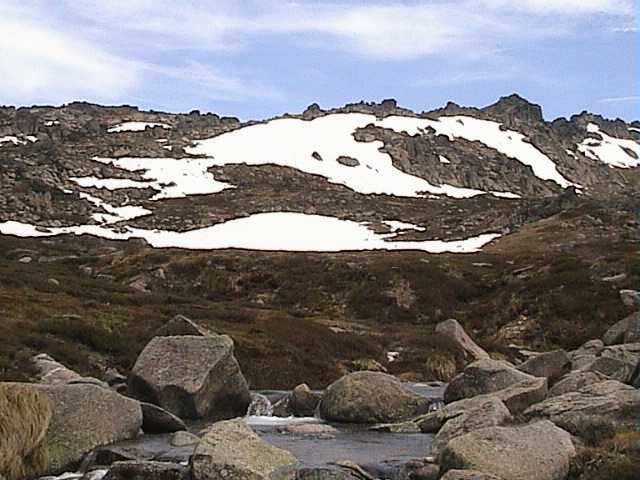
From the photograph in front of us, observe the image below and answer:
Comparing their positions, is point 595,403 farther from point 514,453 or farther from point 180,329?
point 180,329

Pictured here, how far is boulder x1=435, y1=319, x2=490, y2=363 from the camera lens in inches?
1599

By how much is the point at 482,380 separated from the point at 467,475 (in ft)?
34.6

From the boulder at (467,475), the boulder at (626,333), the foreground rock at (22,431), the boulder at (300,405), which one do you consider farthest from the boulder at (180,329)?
the boulder at (626,333)

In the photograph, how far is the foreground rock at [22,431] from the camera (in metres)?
15.5

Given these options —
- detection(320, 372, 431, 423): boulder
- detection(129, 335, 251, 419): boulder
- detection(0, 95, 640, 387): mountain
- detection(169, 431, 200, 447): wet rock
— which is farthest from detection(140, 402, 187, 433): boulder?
detection(0, 95, 640, 387): mountain

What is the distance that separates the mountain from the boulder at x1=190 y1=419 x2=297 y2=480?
35.4ft

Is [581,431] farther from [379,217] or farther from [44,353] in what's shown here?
[379,217]

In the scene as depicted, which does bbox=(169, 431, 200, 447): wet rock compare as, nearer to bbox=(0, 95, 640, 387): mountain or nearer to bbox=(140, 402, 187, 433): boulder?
bbox=(140, 402, 187, 433): boulder

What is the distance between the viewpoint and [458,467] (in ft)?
47.4

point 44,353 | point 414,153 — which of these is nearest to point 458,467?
point 44,353

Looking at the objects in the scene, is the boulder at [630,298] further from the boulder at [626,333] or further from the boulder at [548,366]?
the boulder at [548,366]

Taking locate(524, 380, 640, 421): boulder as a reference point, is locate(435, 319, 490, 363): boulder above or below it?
below

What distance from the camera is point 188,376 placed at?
2197 cm

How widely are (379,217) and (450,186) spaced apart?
5019cm
